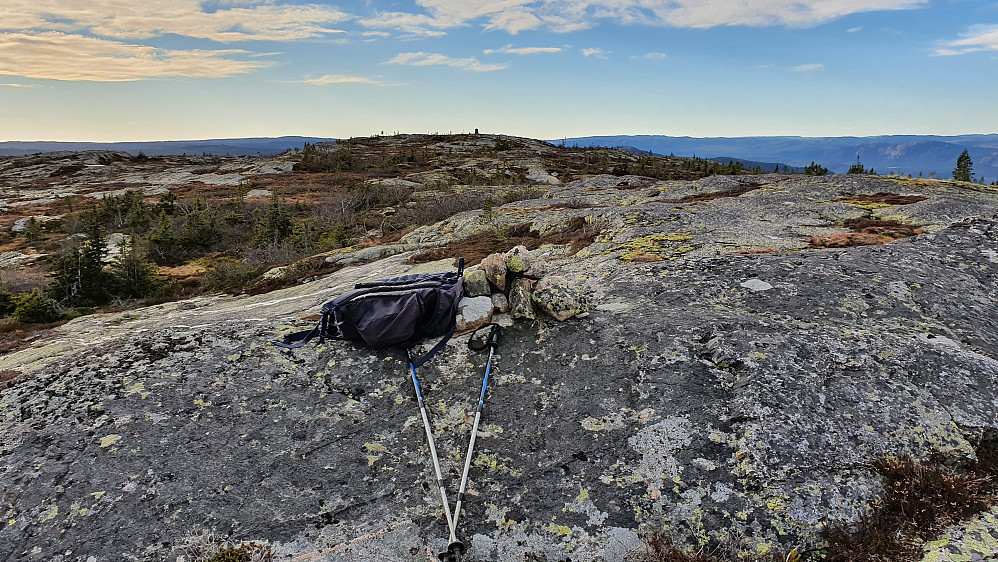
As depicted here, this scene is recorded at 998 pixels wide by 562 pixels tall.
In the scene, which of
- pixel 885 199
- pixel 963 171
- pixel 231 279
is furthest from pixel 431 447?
pixel 963 171

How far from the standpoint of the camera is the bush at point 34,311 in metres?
12.5

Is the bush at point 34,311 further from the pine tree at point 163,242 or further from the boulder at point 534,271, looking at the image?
the boulder at point 534,271

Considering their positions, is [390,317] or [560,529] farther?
[390,317]

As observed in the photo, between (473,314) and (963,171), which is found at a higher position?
(963,171)

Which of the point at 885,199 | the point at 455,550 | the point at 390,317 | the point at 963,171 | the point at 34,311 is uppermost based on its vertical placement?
the point at 963,171

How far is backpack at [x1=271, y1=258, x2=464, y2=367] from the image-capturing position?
235 inches

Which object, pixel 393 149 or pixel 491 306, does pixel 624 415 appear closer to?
pixel 491 306

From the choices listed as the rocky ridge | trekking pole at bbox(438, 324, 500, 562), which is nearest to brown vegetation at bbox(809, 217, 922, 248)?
the rocky ridge

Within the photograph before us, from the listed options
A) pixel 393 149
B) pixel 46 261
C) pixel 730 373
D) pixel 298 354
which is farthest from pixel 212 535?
pixel 393 149

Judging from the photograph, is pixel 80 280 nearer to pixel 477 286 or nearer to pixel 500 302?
pixel 477 286

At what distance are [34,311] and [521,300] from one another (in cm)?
1436

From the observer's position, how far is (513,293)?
6910mm

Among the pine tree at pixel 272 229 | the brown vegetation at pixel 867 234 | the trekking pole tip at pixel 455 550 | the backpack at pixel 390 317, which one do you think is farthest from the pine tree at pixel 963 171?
the trekking pole tip at pixel 455 550

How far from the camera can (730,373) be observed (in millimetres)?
5086
